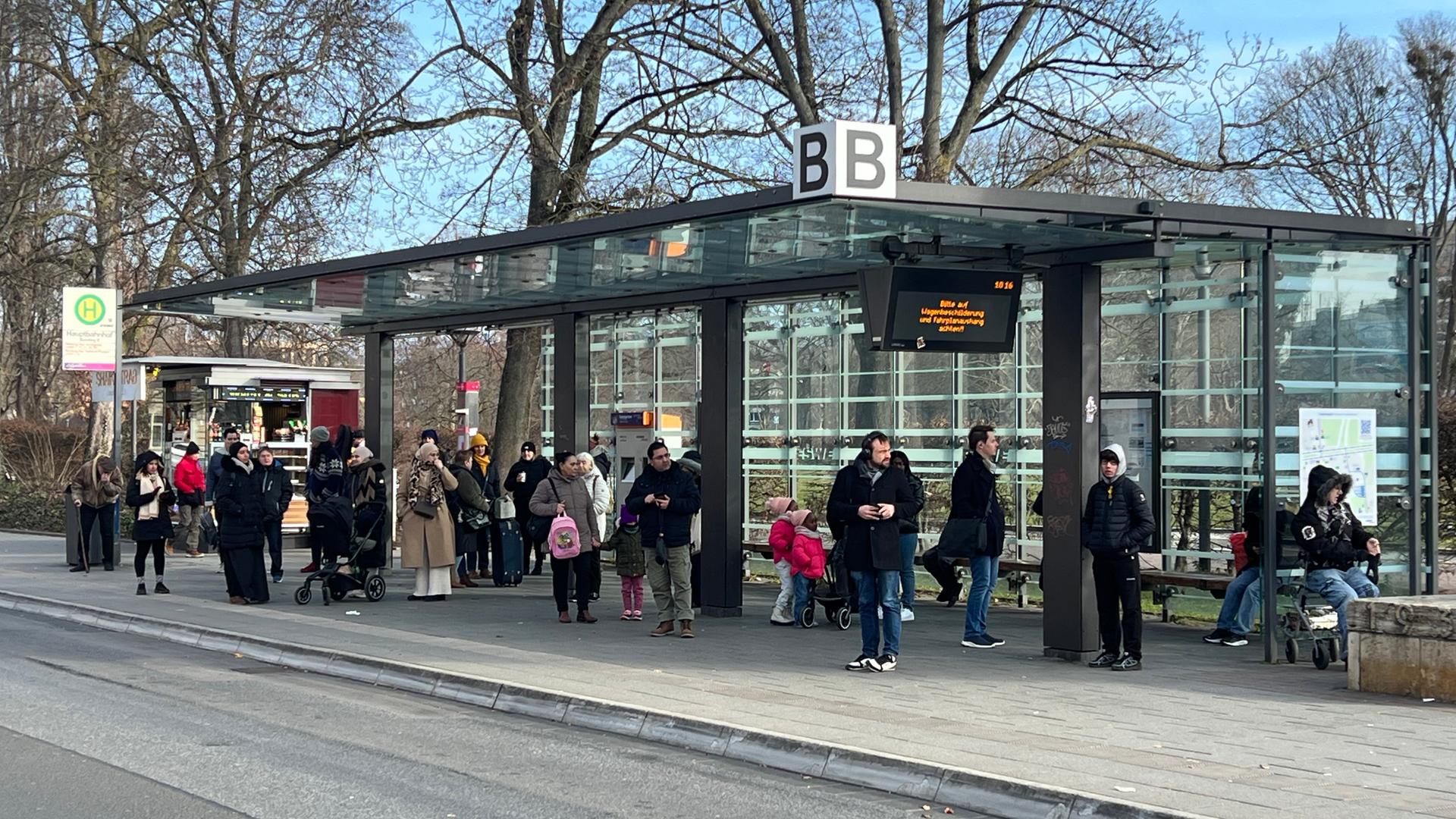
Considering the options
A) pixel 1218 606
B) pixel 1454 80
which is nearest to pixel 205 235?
pixel 1218 606

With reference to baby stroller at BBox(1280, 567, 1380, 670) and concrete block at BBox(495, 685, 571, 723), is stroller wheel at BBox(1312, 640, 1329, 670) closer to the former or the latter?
baby stroller at BBox(1280, 567, 1380, 670)

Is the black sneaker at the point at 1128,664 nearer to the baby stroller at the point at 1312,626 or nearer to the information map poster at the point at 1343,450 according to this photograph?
the baby stroller at the point at 1312,626

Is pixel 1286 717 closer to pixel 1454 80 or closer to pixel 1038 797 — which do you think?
pixel 1038 797

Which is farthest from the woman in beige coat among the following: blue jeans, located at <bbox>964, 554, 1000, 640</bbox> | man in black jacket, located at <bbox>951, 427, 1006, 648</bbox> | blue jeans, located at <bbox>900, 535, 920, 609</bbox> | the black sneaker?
the black sneaker

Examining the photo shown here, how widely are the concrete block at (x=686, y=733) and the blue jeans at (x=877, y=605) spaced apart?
2.33 meters

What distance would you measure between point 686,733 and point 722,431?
230 inches

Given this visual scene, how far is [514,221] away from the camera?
23.9 meters

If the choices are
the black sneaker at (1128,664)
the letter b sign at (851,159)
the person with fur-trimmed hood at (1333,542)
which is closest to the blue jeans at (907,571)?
the black sneaker at (1128,664)

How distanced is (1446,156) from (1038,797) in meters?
27.1

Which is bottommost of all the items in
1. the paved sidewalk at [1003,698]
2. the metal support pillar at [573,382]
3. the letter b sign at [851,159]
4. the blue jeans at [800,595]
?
the paved sidewalk at [1003,698]

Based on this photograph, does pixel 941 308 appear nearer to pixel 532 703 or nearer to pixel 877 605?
pixel 877 605

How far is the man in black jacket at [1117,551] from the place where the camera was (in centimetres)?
1170

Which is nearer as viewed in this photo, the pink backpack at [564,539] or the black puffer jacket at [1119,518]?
the black puffer jacket at [1119,518]

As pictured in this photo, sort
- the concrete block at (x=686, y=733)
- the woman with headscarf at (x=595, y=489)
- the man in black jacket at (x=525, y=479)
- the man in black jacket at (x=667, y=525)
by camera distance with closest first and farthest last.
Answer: the concrete block at (x=686, y=733) → the man in black jacket at (x=667, y=525) → the woman with headscarf at (x=595, y=489) → the man in black jacket at (x=525, y=479)
